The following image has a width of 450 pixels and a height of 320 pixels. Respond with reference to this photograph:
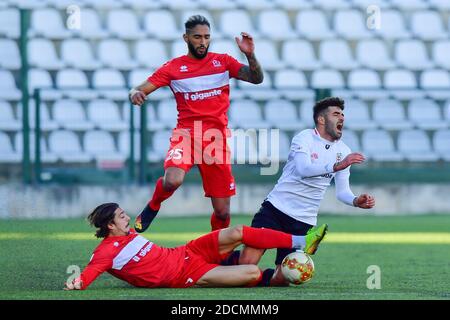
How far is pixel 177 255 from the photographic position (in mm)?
7363

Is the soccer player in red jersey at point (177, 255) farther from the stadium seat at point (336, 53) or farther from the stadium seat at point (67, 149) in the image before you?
the stadium seat at point (336, 53)

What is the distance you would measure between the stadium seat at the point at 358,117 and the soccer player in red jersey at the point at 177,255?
31.1 ft

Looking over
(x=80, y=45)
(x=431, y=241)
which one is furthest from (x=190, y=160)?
Answer: (x=80, y=45)

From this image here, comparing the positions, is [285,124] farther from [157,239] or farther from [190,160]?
[190,160]

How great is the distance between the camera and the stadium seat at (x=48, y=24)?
1830 cm

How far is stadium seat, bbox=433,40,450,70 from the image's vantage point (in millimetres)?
19375

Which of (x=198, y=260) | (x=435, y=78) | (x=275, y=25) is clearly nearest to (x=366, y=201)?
(x=198, y=260)

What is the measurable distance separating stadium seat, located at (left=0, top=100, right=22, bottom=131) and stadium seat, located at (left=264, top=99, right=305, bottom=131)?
3.74m

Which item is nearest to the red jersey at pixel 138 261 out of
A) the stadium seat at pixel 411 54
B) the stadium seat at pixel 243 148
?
the stadium seat at pixel 243 148

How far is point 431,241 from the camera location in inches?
463

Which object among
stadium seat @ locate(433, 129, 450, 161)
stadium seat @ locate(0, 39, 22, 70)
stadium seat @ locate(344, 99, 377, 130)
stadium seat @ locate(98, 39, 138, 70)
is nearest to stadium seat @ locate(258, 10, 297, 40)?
stadium seat @ locate(98, 39, 138, 70)

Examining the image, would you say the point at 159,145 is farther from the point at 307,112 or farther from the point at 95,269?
the point at 95,269

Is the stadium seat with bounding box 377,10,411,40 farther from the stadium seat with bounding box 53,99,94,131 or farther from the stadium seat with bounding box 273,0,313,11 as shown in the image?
the stadium seat with bounding box 53,99,94,131

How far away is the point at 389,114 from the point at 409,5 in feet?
11.1
